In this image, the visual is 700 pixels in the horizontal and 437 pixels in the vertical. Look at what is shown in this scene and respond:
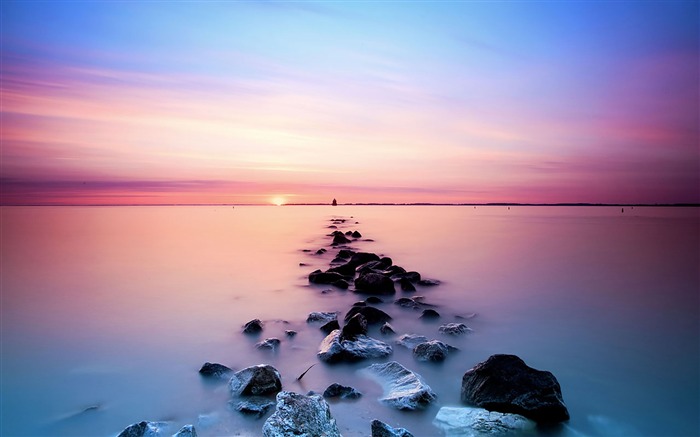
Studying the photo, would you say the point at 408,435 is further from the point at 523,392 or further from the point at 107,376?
the point at 107,376

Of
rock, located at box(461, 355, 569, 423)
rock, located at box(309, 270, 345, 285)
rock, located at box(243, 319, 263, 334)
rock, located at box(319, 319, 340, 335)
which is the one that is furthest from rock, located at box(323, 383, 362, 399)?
rock, located at box(309, 270, 345, 285)

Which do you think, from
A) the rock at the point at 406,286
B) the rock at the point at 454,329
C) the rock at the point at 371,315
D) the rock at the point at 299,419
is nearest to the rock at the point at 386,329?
the rock at the point at 371,315

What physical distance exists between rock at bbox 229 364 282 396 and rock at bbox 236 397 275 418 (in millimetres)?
143

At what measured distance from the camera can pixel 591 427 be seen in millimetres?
4180

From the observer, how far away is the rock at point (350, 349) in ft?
18.2

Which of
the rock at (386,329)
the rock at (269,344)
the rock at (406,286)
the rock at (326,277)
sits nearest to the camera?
the rock at (269,344)

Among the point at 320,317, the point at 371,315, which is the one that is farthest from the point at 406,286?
the point at 320,317

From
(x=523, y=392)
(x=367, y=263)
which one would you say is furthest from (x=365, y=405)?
(x=367, y=263)

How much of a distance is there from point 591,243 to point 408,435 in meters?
25.0

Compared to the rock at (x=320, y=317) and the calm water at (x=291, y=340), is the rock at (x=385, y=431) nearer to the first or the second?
the calm water at (x=291, y=340)

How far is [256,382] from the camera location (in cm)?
452

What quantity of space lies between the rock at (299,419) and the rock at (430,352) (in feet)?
8.04

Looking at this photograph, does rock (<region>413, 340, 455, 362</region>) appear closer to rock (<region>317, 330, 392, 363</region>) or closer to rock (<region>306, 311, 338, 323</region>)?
rock (<region>317, 330, 392, 363</region>)

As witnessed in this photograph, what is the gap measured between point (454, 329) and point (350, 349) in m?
2.38
